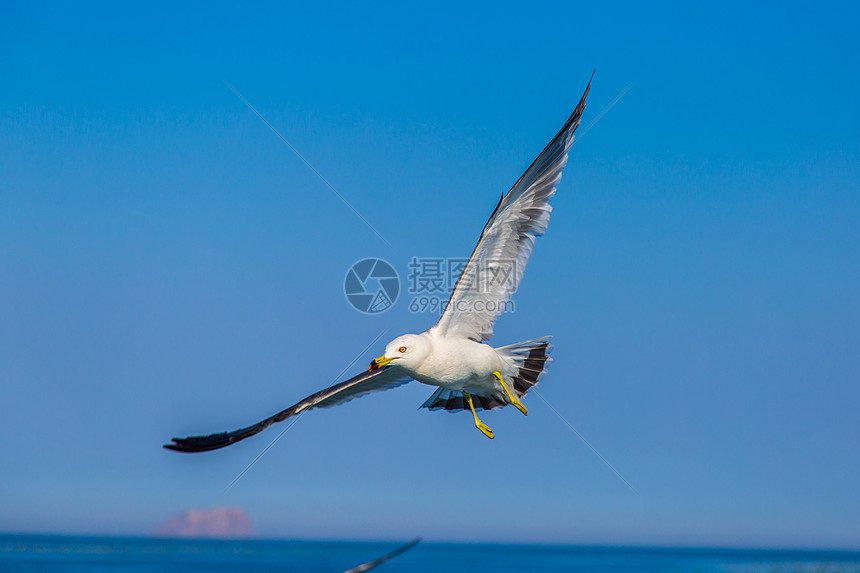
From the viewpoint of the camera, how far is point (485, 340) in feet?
35.0

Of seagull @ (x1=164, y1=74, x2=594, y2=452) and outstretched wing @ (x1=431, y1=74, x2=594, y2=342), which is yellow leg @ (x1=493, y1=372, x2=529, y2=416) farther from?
outstretched wing @ (x1=431, y1=74, x2=594, y2=342)

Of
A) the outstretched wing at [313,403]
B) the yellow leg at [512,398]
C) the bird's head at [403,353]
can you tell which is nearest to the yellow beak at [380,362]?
the bird's head at [403,353]

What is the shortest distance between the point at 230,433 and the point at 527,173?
4.99 meters

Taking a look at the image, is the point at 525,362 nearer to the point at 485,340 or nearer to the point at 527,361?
the point at 527,361

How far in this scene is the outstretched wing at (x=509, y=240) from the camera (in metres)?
9.52

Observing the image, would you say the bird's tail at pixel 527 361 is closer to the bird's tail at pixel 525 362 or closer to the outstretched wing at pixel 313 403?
the bird's tail at pixel 525 362

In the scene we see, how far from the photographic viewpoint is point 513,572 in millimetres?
65875

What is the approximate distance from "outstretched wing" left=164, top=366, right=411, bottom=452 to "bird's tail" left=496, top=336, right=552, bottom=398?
4.99 feet

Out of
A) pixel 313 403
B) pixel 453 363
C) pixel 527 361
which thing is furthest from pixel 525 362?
pixel 313 403

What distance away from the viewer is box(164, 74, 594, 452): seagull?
31.4ft

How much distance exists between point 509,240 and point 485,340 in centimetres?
150

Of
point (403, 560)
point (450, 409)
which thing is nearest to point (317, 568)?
point (403, 560)

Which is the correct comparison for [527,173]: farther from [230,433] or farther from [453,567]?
[453,567]

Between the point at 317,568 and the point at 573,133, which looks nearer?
the point at 573,133
